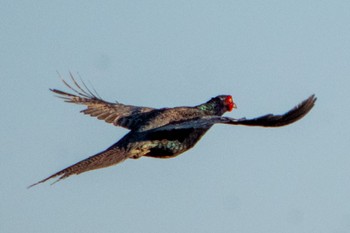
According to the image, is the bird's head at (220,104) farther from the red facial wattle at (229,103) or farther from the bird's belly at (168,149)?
the bird's belly at (168,149)

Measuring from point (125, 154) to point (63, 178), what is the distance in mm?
Answer: 1745

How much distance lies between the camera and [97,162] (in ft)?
68.9

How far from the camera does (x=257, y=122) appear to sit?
1955 cm

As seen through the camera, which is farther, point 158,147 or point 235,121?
point 158,147

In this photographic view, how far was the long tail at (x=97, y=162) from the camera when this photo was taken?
20.4 m

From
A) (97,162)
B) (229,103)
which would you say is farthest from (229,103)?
(97,162)

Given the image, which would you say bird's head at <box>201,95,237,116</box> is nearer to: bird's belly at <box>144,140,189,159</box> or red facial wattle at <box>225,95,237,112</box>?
red facial wattle at <box>225,95,237,112</box>

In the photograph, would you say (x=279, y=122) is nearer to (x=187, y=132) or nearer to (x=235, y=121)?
(x=235, y=121)

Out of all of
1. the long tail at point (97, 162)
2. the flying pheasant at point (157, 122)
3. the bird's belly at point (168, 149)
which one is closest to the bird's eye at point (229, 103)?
the flying pheasant at point (157, 122)

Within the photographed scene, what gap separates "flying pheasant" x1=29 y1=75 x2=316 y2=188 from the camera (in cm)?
1970

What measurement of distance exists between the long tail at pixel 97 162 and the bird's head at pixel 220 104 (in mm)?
2748

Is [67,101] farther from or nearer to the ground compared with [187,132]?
farther from the ground

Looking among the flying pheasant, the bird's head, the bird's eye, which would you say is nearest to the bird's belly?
the flying pheasant

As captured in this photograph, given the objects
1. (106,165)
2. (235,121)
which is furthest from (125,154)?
(235,121)
